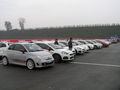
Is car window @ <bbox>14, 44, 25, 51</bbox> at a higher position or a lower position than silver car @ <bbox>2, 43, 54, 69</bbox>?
higher

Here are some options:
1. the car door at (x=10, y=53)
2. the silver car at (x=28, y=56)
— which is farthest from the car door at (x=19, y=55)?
the car door at (x=10, y=53)

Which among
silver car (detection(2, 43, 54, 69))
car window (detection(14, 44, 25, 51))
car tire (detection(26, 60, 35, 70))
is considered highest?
car window (detection(14, 44, 25, 51))

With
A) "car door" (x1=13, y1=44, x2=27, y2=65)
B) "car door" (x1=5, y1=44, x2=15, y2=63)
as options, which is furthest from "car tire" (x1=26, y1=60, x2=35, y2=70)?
"car door" (x1=5, y1=44, x2=15, y2=63)

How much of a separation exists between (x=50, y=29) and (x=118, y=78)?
215 feet

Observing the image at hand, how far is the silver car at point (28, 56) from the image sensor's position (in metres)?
8.51

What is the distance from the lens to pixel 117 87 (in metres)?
5.57

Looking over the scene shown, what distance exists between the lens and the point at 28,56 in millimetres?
8805

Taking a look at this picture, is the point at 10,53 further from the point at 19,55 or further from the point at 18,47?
the point at 19,55

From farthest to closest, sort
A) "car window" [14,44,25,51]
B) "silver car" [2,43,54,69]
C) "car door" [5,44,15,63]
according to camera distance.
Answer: "car door" [5,44,15,63]
"car window" [14,44,25,51]
"silver car" [2,43,54,69]

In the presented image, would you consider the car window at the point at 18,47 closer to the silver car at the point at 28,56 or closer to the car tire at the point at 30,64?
the silver car at the point at 28,56

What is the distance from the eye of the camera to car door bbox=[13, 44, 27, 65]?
29.7 ft

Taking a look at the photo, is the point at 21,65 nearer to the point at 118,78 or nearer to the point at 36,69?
the point at 36,69

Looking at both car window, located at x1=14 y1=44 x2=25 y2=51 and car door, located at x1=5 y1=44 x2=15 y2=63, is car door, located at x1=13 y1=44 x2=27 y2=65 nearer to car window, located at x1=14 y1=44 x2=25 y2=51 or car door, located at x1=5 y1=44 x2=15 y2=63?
car window, located at x1=14 y1=44 x2=25 y2=51
